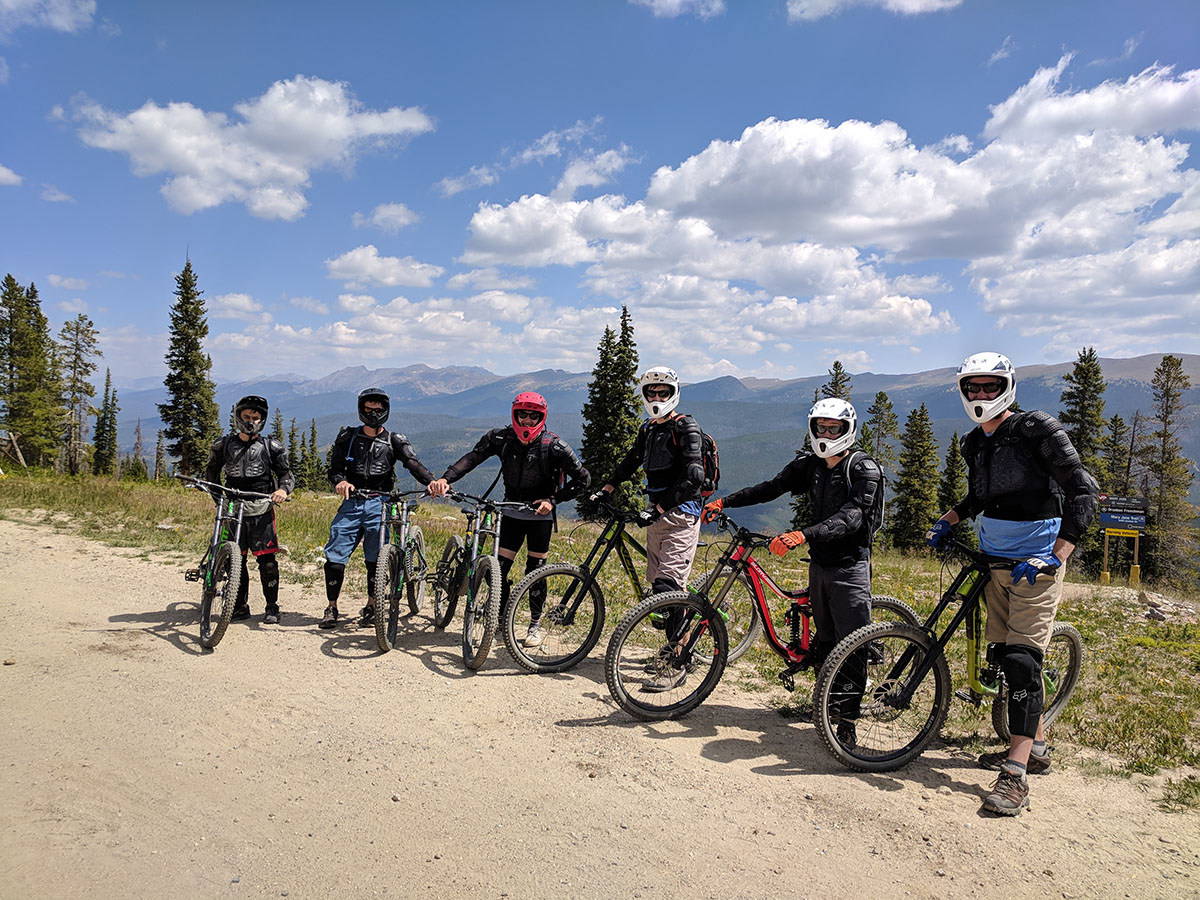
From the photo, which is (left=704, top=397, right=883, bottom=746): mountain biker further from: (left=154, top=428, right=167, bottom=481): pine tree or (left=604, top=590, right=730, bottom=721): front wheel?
(left=154, top=428, right=167, bottom=481): pine tree

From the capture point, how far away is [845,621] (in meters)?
5.21

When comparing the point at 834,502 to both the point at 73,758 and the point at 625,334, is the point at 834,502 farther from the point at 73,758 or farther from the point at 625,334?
the point at 625,334

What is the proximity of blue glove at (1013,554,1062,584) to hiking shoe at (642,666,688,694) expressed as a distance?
2.67 meters

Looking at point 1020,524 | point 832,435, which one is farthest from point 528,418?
point 1020,524

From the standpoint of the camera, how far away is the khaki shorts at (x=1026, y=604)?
4.59m

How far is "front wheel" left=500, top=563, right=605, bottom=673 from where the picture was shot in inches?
255

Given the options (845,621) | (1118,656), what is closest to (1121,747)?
(845,621)

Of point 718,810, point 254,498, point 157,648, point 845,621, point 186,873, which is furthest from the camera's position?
point 254,498

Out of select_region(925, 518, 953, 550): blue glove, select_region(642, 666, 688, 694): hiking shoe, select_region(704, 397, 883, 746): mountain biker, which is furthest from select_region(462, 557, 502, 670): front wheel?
select_region(925, 518, 953, 550): blue glove

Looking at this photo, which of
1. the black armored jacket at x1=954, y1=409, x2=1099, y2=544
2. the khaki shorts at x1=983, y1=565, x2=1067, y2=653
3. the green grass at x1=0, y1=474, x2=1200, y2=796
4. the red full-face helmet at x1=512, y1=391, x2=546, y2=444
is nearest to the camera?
the black armored jacket at x1=954, y1=409, x2=1099, y2=544

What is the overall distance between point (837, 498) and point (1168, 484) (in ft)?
177

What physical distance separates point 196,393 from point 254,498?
143 feet

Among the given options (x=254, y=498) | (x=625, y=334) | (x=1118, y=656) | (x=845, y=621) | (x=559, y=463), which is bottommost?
(x=1118, y=656)

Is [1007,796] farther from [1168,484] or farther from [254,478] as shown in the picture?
[1168,484]
